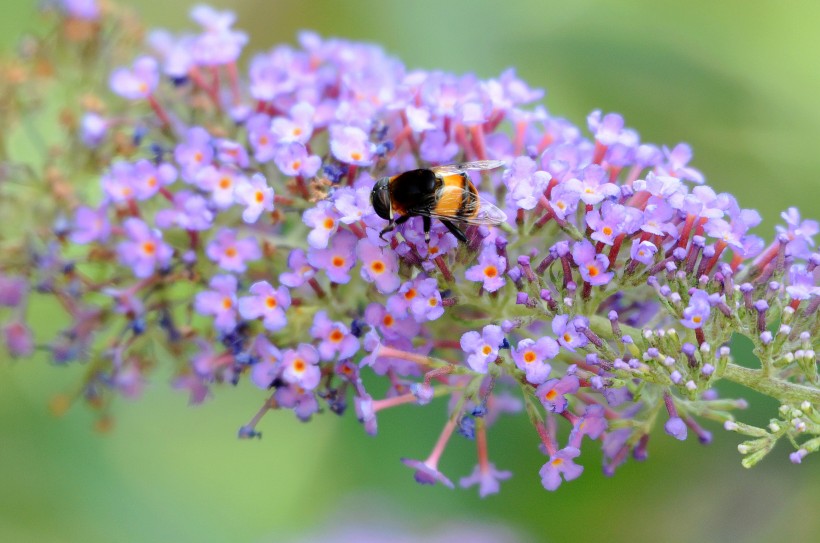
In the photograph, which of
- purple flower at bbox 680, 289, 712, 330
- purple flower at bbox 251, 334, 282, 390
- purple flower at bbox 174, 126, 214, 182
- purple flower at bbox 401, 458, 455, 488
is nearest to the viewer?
purple flower at bbox 680, 289, 712, 330

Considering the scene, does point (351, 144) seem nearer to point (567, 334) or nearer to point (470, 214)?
point (470, 214)

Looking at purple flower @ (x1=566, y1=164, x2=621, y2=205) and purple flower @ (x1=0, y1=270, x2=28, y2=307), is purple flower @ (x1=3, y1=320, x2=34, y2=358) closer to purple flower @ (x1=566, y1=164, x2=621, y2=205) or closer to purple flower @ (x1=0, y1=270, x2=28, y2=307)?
purple flower @ (x1=0, y1=270, x2=28, y2=307)

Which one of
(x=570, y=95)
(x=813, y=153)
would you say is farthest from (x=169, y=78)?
(x=813, y=153)

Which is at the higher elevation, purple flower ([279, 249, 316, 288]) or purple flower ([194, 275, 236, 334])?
purple flower ([279, 249, 316, 288])

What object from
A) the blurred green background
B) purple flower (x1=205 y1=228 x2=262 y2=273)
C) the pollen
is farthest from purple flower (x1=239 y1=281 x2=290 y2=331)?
the blurred green background

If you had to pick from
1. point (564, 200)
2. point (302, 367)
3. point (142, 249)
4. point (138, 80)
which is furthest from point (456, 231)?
point (138, 80)
